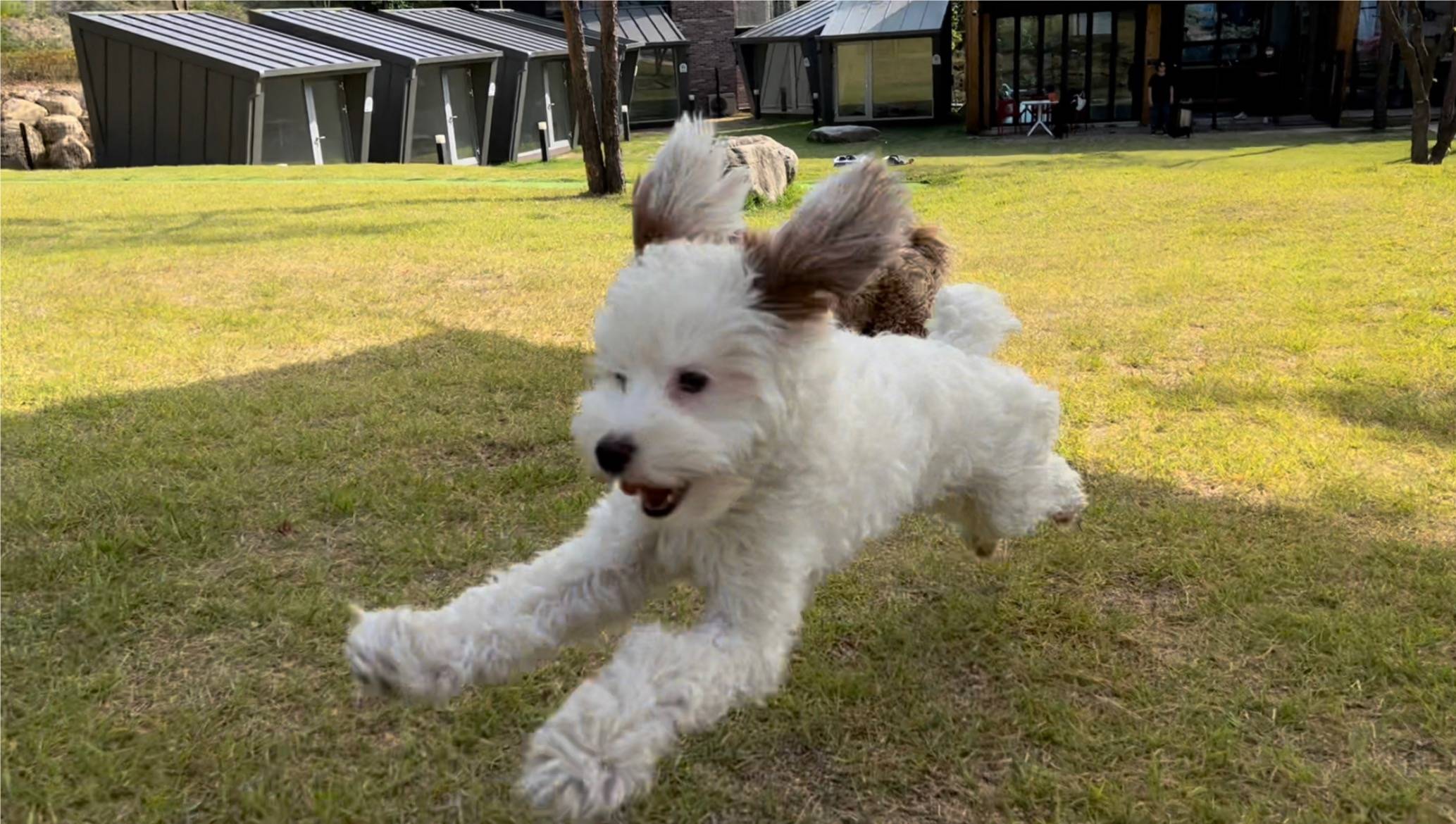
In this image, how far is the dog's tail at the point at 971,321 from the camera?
3307 millimetres

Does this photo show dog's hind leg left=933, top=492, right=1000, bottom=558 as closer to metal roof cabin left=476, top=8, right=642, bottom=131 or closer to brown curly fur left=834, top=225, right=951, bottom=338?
brown curly fur left=834, top=225, right=951, bottom=338

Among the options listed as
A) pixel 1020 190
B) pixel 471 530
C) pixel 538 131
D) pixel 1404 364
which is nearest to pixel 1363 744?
pixel 471 530

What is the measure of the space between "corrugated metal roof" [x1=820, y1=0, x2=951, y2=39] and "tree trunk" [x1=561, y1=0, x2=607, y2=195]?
1607 centimetres

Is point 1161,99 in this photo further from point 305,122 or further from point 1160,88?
point 305,122

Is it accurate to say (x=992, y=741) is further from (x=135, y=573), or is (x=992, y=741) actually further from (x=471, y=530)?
(x=135, y=573)

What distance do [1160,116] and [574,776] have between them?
24079 millimetres

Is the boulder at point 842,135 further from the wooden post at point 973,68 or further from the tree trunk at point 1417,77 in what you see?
the tree trunk at point 1417,77

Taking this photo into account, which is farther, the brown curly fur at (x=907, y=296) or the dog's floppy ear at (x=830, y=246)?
the brown curly fur at (x=907, y=296)

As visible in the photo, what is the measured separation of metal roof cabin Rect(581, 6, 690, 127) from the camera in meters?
30.9

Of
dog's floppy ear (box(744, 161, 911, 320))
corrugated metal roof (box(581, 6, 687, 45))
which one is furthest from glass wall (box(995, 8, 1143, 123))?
dog's floppy ear (box(744, 161, 911, 320))

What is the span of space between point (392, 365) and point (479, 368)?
1.75 feet

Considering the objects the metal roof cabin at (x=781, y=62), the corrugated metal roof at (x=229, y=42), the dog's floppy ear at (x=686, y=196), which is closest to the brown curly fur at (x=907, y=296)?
the dog's floppy ear at (x=686, y=196)

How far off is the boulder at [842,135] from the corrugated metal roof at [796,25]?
4801 millimetres

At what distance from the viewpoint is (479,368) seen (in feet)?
18.6
